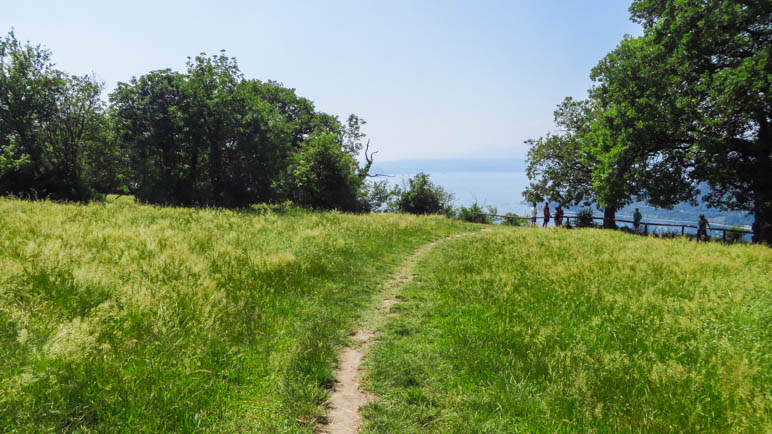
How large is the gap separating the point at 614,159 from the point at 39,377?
83.8 ft

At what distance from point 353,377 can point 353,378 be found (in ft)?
0.08

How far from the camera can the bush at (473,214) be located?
3422cm

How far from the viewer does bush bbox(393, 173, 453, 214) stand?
37.8 m

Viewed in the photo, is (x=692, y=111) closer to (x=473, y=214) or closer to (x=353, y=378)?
(x=473, y=214)

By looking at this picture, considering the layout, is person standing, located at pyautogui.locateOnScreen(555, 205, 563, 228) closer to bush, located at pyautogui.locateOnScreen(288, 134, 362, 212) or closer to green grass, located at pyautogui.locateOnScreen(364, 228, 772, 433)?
bush, located at pyautogui.locateOnScreen(288, 134, 362, 212)

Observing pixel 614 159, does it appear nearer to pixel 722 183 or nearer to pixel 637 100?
pixel 637 100

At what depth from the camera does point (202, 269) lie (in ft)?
22.0

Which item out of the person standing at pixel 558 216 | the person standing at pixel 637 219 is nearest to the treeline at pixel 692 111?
the person standing at pixel 637 219

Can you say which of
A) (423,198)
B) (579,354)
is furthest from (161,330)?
(423,198)

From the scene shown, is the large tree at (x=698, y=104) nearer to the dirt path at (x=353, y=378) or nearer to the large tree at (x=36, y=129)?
the dirt path at (x=353, y=378)

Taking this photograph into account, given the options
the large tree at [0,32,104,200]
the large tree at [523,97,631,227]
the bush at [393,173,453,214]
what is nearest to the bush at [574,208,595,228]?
the large tree at [523,97,631,227]

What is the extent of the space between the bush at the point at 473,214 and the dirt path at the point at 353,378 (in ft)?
90.3

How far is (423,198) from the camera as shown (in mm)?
37844

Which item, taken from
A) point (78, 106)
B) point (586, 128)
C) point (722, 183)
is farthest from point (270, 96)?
point (722, 183)
